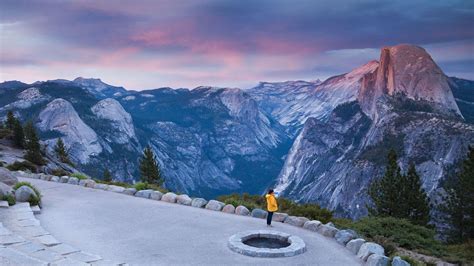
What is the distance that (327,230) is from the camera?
51.1 ft

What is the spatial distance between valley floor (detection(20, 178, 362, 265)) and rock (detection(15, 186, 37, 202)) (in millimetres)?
924

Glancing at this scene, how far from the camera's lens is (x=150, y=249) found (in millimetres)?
13367

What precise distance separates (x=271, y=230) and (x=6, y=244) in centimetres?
880

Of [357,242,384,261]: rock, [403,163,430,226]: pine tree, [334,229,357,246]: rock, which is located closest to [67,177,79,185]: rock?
[334,229,357,246]: rock

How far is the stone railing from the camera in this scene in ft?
41.2

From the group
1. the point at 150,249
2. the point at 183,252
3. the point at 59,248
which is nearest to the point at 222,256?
the point at 183,252

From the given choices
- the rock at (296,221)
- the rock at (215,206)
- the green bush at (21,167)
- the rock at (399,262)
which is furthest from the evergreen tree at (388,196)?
the green bush at (21,167)

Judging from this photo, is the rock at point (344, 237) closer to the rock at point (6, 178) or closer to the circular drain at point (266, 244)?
the circular drain at point (266, 244)

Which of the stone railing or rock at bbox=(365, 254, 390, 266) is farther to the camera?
the stone railing

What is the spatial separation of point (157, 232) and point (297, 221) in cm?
567

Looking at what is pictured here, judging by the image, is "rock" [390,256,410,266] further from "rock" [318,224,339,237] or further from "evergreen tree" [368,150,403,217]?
"evergreen tree" [368,150,403,217]

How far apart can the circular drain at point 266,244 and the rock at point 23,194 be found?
10.6m

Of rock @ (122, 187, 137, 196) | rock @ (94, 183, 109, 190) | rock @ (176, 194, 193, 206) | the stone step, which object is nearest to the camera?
the stone step

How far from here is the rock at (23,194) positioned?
18750 mm
